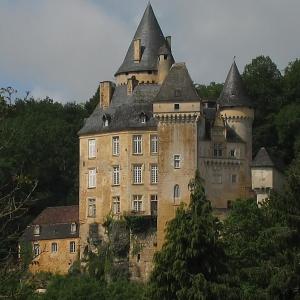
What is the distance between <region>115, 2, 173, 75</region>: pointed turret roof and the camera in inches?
2611

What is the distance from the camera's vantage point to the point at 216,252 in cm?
3688

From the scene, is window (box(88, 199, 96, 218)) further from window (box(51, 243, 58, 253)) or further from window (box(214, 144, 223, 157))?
window (box(214, 144, 223, 157))

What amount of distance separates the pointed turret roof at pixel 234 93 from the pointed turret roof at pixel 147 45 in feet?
14.4

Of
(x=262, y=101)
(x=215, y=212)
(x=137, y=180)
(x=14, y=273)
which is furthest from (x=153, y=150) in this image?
(x=14, y=273)

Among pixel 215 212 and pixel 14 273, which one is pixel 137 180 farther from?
pixel 14 273

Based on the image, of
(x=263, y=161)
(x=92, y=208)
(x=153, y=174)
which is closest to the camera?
(x=263, y=161)

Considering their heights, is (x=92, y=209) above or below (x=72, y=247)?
above

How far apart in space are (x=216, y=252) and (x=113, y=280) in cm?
2365

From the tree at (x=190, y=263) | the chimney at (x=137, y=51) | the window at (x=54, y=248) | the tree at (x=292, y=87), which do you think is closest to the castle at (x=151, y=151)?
the chimney at (x=137, y=51)

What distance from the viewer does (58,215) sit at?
68.9 m

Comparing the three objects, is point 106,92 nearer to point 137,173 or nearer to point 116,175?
point 116,175

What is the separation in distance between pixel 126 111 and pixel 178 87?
183 inches

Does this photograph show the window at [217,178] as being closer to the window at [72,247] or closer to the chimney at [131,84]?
the chimney at [131,84]

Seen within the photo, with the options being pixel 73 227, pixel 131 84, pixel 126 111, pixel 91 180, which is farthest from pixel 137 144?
pixel 73 227
